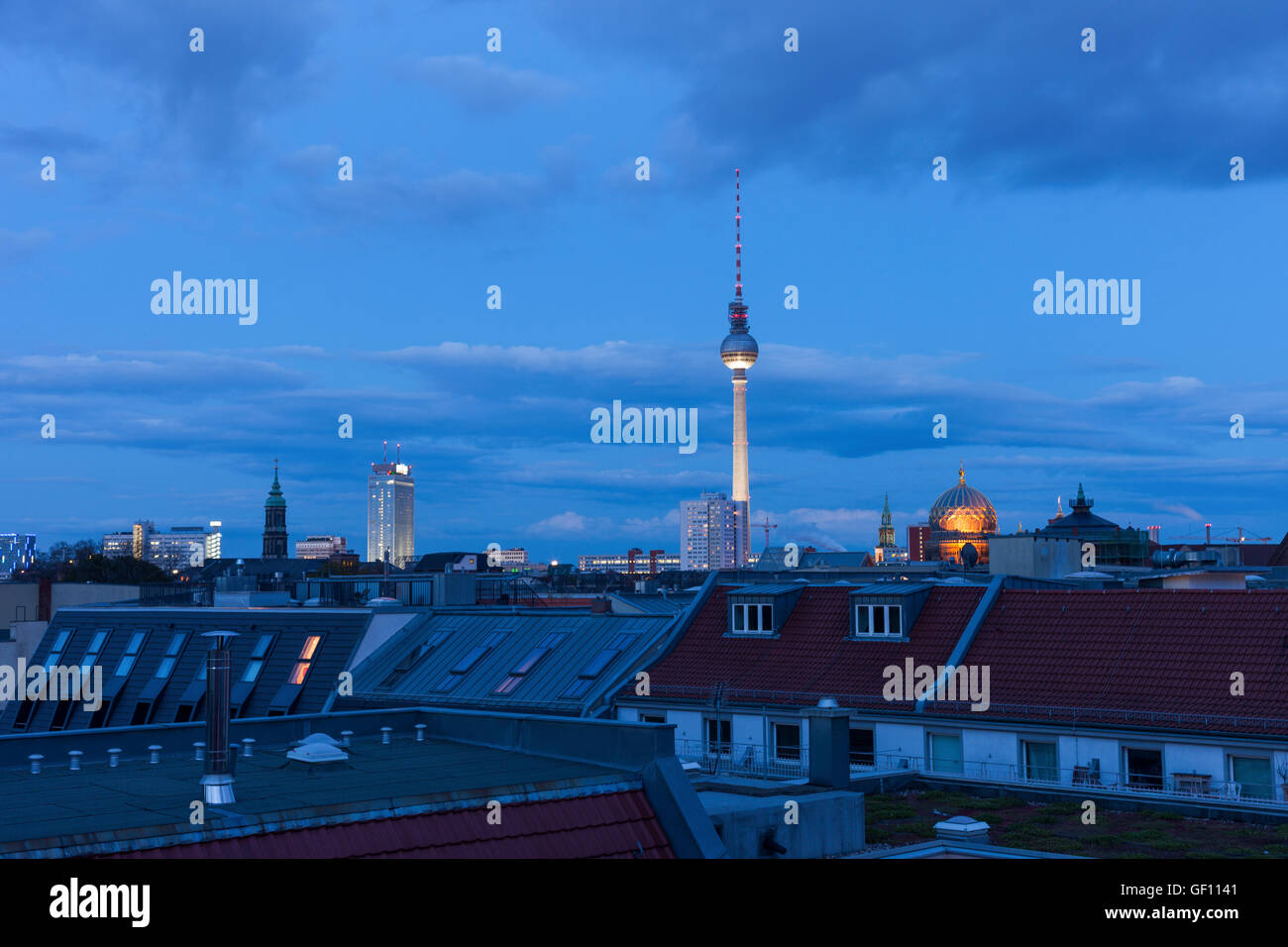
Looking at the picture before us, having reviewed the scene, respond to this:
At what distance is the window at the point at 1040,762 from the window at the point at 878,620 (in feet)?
23.7

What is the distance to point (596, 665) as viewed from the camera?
4772cm

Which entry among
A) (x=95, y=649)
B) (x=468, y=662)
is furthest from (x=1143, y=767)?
(x=95, y=649)

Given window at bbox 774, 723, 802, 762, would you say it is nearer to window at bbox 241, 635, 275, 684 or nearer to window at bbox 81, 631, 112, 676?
window at bbox 241, 635, 275, 684

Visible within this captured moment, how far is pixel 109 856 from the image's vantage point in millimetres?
13859

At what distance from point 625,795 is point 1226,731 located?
20.9 metres

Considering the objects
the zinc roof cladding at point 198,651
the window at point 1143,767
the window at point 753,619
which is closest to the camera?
the window at point 1143,767

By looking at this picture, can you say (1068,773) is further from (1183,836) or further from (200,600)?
(200,600)

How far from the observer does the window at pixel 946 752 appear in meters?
37.0

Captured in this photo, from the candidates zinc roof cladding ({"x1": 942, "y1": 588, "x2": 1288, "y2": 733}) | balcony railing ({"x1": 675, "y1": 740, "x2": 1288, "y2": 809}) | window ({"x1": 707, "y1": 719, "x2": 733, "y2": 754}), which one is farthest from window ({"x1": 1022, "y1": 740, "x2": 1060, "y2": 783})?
window ({"x1": 707, "y1": 719, "x2": 733, "y2": 754})

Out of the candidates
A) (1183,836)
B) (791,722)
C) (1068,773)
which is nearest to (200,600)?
(791,722)

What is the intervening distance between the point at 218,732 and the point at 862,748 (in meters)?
25.6

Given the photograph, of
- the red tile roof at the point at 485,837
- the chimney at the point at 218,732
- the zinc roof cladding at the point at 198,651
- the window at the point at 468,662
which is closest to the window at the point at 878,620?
the window at the point at 468,662

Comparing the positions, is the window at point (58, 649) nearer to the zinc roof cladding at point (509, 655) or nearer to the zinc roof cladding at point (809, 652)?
the zinc roof cladding at point (509, 655)

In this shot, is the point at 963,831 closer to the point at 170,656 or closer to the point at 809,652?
the point at 809,652
